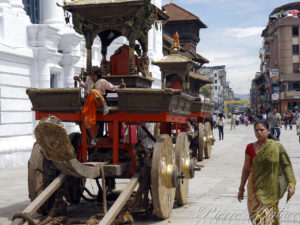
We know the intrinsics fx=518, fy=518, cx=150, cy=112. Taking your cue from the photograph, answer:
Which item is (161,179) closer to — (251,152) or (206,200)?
(251,152)

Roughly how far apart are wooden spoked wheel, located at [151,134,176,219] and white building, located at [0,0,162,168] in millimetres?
7551

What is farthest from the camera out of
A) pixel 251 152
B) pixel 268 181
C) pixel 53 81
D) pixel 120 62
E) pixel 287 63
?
pixel 287 63

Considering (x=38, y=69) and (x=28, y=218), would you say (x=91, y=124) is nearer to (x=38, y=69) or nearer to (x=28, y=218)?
(x=28, y=218)

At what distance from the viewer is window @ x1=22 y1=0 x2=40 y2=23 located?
62.3ft

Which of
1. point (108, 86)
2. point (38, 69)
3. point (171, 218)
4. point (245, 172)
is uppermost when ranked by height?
point (38, 69)

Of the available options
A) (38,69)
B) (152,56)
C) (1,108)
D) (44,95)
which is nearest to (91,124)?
(44,95)

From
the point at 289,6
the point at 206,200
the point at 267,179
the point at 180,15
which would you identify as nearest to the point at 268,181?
the point at 267,179

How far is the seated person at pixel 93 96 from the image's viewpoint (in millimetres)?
7117

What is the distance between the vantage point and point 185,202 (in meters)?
8.57

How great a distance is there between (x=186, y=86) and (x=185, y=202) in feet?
25.6

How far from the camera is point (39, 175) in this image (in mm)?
7129

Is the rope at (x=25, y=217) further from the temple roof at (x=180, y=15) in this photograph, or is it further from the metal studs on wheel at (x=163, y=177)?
the temple roof at (x=180, y=15)

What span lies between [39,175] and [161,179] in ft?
5.51

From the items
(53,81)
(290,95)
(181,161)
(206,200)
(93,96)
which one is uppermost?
(290,95)
